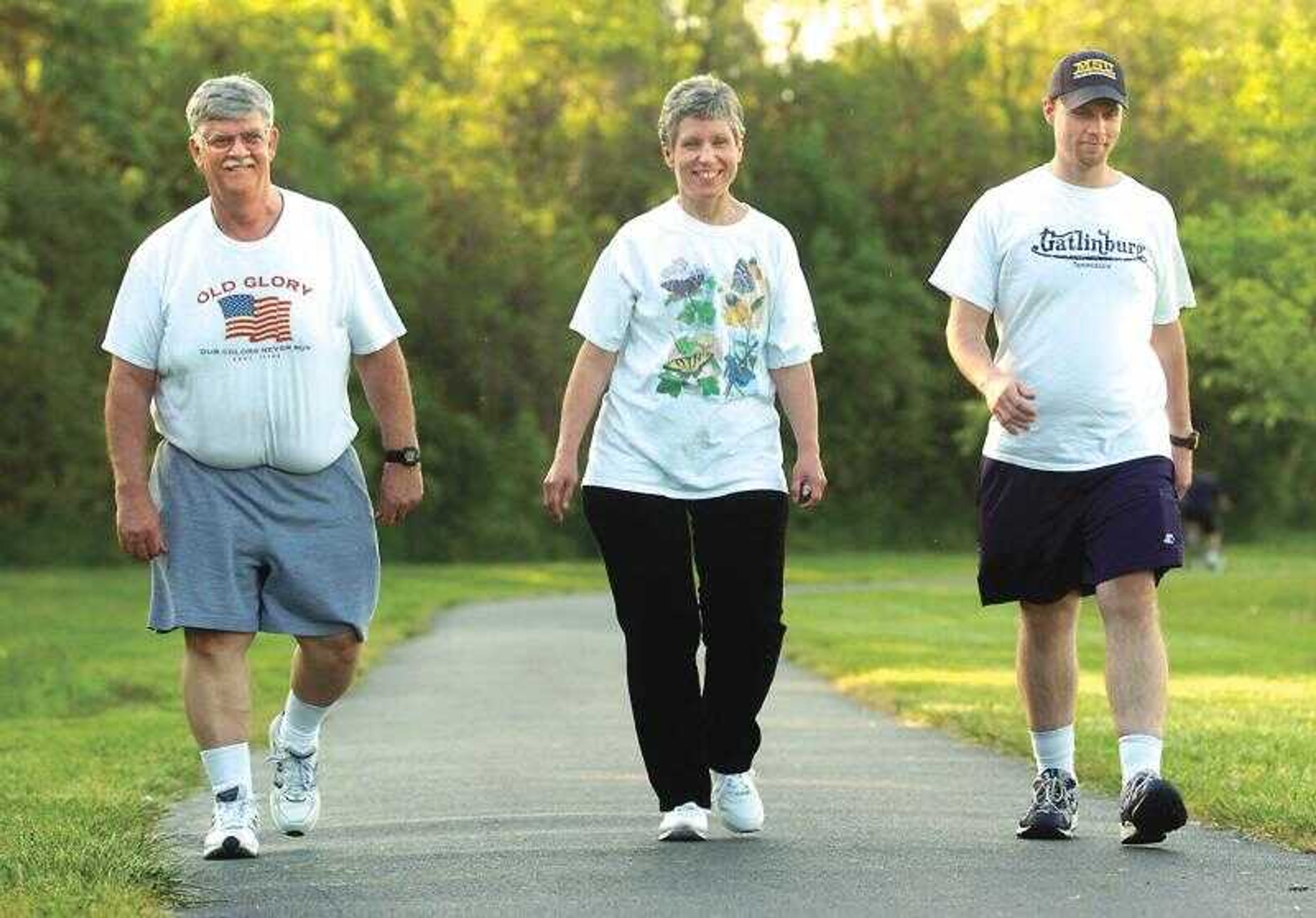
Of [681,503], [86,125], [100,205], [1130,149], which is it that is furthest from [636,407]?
[1130,149]

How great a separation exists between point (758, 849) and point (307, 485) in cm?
160

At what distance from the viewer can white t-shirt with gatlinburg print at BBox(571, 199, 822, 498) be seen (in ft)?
28.3

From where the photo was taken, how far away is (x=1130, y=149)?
2662 inches

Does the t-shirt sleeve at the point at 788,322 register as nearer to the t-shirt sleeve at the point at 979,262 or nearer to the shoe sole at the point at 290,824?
the t-shirt sleeve at the point at 979,262

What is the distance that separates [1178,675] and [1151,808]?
13038 mm

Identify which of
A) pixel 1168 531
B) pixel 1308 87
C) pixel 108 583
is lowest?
pixel 108 583

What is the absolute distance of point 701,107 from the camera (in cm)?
863

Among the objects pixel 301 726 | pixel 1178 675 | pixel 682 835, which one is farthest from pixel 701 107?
pixel 1178 675

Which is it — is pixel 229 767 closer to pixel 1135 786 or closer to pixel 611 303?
pixel 611 303

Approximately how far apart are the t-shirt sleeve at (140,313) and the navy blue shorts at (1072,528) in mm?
2331

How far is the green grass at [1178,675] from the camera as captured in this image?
10.6 meters

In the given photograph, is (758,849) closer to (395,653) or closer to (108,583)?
(395,653)

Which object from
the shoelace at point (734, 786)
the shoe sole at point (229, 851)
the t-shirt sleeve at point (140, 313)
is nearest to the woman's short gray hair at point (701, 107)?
the t-shirt sleeve at point (140, 313)

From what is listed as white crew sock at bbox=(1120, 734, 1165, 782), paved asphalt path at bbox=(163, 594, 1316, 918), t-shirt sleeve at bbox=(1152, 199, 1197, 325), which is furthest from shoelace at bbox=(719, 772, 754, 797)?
t-shirt sleeve at bbox=(1152, 199, 1197, 325)
